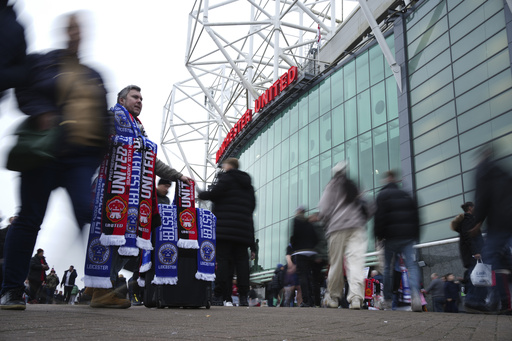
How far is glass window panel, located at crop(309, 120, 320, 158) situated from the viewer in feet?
81.0

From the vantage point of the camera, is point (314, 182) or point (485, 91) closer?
point (485, 91)

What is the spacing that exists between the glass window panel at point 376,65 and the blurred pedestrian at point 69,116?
1920cm

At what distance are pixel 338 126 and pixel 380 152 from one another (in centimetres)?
358

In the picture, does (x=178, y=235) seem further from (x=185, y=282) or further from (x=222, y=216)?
(x=222, y=216)

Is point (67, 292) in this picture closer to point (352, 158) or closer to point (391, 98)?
point (352, 158)

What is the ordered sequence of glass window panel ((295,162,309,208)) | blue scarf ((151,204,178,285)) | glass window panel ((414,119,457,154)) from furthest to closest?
glass window panel ((295,162,309,208)) < glass window panel ((414,119,457,154)) < blue scarf ((151,204,178,285))

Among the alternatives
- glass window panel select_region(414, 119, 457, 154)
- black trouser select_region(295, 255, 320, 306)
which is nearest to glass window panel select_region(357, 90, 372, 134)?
glass window panel select_region(414, 119, 457, 154)

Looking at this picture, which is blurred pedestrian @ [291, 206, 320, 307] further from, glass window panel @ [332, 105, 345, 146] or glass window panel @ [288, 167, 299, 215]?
glass window panel @ [288, 167, 299, 215]

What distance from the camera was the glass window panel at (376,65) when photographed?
20.7 m

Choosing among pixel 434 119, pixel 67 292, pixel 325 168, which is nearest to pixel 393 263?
pixel 434 119

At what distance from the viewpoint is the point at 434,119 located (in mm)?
17766

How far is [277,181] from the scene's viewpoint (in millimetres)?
29000

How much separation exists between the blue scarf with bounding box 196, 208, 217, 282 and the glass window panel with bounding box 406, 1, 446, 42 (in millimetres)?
15699

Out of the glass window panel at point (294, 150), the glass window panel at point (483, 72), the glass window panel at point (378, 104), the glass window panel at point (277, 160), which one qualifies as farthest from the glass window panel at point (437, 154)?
the glass window panel at point (277, 160)
